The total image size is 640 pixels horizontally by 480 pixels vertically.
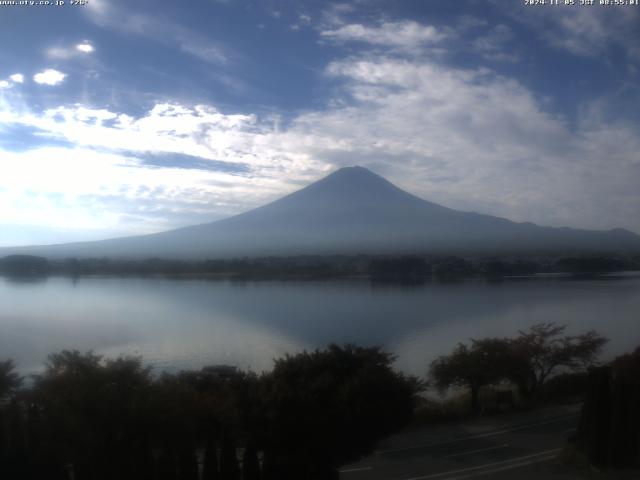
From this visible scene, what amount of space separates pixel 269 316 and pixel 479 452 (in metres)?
11.1

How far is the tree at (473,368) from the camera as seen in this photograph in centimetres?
930

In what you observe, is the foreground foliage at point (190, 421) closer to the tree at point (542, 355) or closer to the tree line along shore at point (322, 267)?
the tree at point (542, 355)

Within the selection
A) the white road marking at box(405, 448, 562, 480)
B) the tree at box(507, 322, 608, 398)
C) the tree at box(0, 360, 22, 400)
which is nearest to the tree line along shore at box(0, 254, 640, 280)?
the tree at box(507, 322, 608, 398)

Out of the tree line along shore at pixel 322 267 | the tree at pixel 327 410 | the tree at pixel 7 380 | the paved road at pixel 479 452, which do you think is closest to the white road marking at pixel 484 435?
the paved road at pixel 479 452

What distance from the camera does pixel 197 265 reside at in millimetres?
30156

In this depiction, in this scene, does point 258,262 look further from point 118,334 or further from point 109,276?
point 118,334

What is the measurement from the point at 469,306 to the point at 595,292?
25.1 feet

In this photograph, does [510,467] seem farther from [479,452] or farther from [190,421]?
[190,421]

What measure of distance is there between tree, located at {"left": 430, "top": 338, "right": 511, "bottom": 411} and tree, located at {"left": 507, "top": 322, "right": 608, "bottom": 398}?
23 cm

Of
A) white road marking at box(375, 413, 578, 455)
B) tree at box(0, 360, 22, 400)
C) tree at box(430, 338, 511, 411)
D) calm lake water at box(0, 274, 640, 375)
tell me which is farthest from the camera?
calm lake water at box(0, 274, 640, 375)

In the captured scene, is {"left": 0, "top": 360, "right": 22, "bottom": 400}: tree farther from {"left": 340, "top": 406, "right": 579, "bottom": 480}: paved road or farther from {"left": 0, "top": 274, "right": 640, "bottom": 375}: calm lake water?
{"left": 0, "top": 274, "right": 640, "bottom": 375}: calm lake water

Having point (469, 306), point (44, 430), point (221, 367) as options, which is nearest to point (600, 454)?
point (44, 430)

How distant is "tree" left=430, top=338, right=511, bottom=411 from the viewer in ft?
30.5

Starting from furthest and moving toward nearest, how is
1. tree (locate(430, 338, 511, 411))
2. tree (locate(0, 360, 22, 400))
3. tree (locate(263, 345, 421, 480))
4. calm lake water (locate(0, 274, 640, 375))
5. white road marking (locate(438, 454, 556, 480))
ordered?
calm lake water (locate(0, 274, 640, 375)) → tree (locate(430, 338, 511, 411)) → white road marking (locate(438, 454, 556, 480)) → tree (locate(0, 360, 22, 400)) → tree (locate(263, 345, 421, 480))
